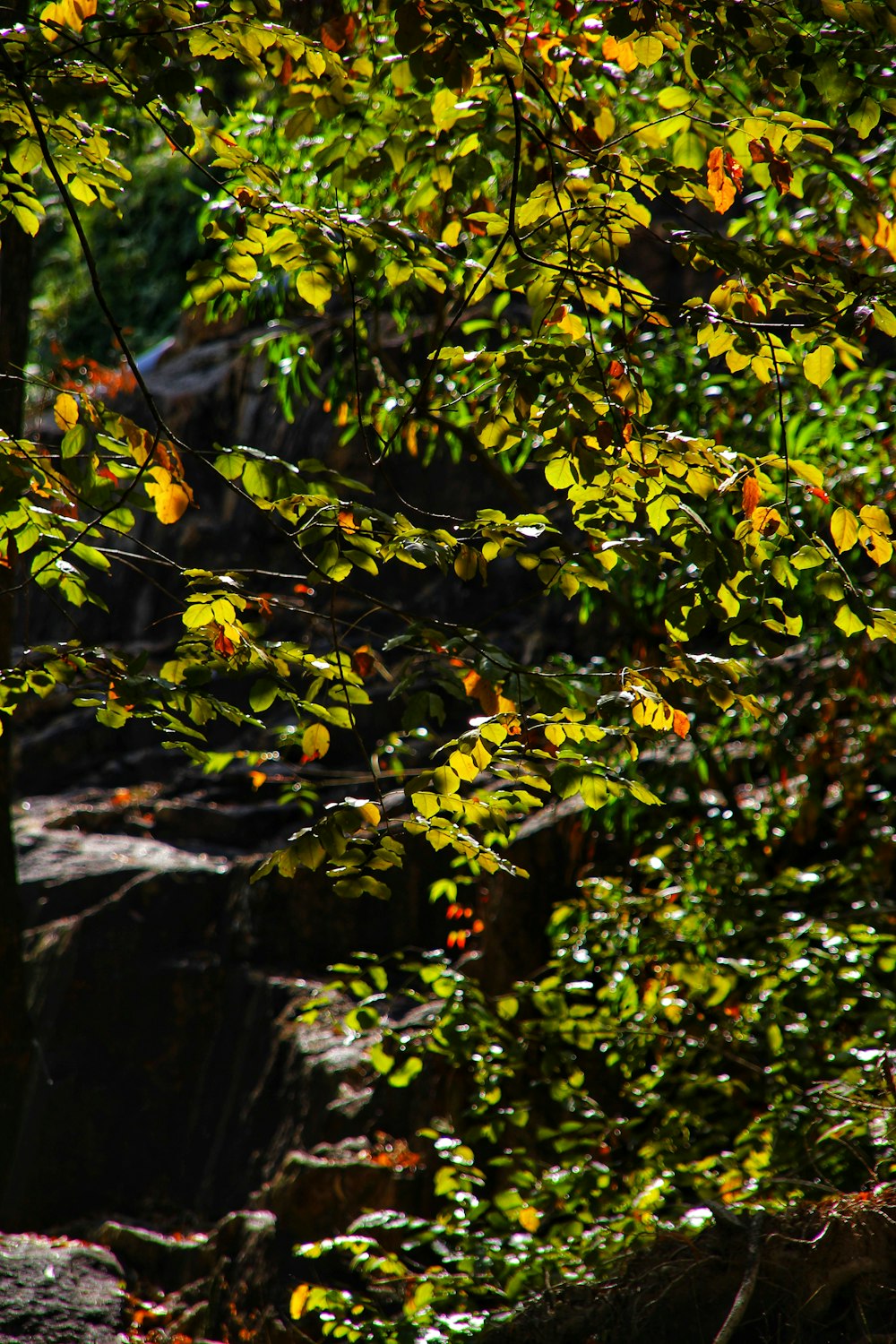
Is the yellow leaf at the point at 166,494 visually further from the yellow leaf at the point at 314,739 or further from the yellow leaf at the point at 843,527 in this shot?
the yellow leaf at the point at 843,527

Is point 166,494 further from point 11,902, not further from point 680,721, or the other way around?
point 11,902

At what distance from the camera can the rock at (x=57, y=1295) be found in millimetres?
5152

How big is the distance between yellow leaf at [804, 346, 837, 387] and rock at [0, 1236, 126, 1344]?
5.27m

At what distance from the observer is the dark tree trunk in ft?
18.2

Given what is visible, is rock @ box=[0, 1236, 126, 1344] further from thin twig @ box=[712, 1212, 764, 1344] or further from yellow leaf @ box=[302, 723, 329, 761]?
yellow leaf @ box=[302, 723, 329, 761]

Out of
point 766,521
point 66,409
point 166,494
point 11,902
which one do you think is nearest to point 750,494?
point 766,521

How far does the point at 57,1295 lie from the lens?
5.48m

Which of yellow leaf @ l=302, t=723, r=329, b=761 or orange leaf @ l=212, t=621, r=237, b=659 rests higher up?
orange leaf @ l=212, t=621, r=237, b=659

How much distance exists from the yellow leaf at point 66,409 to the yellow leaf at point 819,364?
1750mm

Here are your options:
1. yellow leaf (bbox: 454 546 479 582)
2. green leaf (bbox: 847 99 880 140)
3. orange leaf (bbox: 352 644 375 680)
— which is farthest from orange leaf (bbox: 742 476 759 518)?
orange leaf (bbox: 352 644 375 680)

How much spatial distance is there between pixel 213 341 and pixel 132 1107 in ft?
38.4

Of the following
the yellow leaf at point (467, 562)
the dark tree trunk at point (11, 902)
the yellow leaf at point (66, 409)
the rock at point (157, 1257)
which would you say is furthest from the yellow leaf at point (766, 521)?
the rock at point (157, 1257)

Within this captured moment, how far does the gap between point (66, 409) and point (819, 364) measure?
1.79m

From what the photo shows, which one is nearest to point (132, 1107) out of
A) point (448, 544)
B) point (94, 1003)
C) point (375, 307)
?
point (94, 1003)
